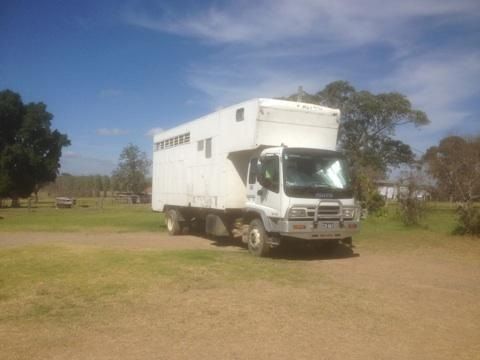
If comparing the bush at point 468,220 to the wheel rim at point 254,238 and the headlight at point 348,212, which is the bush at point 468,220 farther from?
the wheel rim at point 254,238

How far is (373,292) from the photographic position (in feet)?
26.3

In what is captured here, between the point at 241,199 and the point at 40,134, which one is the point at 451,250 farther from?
the point at 40,134

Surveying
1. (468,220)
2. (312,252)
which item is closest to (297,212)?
(312,252)

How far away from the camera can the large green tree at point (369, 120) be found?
4459 cm

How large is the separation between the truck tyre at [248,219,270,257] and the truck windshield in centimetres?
147

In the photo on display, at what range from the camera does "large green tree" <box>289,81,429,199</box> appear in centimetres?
4459

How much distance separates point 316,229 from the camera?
1102cm

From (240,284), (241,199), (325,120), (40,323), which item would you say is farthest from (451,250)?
(40,323)

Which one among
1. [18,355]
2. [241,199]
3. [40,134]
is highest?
[40,134]

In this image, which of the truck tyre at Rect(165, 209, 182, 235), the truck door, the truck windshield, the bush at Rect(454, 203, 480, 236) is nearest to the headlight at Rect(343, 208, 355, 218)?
the truck windshield

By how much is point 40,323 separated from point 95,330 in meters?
0.90

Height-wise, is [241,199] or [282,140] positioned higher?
[282,140]

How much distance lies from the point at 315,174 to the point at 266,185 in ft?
4.11

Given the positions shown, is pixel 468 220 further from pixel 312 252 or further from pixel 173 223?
pixel 173 223
